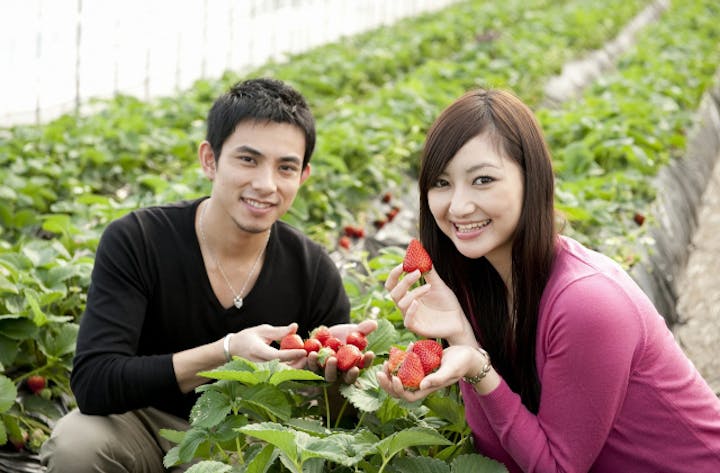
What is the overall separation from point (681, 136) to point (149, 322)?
492 cm

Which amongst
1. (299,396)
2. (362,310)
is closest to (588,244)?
(362,310)

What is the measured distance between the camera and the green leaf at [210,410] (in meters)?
2.08

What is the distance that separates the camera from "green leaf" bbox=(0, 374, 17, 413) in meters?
2.78

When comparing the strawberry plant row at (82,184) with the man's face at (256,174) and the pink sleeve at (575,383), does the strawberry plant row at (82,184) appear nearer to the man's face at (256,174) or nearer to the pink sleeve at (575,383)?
the pink sleeve at (575,383)

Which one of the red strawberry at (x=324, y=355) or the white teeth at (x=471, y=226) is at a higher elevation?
the white teeth at (x=471, y=226)

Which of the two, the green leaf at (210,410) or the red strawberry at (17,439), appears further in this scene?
the red strawberry at (17,439)

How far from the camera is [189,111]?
304 inches

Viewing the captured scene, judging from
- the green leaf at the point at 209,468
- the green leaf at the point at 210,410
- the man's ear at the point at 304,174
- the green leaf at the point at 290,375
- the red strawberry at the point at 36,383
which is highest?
the man's ear at the point at 304,174

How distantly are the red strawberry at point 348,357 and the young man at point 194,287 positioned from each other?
156 mm

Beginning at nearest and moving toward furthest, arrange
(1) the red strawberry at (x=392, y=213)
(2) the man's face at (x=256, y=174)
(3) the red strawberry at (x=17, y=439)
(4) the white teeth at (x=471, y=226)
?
(4) the white teeth at (x=471, y=226), (2) the man's face at (x=256, y=174), (3) the red strawberry at (x=17, y=439), (1) the red strawberry at (x=392, y=213)

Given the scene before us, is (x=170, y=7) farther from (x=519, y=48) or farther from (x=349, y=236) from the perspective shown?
(x=349, y=236)

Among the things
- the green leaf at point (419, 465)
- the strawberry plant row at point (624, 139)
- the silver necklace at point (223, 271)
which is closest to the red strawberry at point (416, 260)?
the green leaf at point (419, 465)

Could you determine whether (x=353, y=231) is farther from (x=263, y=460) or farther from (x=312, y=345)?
(x=263, y=460)

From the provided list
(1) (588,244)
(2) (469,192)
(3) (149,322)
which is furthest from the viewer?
(1) (588,244)
